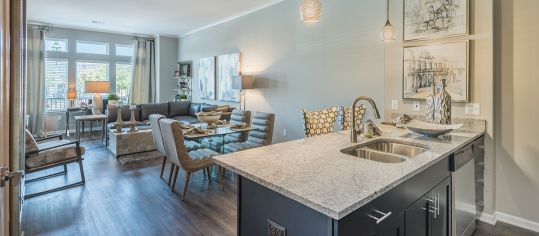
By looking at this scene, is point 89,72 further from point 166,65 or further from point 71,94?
point 166,65

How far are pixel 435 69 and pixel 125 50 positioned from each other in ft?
27.1

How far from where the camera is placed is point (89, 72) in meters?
7.95

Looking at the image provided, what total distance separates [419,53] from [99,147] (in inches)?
237

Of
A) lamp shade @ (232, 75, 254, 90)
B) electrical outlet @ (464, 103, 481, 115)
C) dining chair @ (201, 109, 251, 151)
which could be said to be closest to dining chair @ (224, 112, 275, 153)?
dining chair @ (201, 109, 251, 151)

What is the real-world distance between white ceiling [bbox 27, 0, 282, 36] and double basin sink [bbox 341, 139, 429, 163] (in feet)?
12.7

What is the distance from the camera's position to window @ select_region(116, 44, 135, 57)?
8344 millimetres

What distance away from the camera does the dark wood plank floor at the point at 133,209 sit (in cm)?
258

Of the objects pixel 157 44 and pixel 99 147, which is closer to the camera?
pixel 99 147

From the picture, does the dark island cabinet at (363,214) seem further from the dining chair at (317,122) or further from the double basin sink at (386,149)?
the dining chair at (317,122)

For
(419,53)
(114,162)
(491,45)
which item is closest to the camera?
(491,45)

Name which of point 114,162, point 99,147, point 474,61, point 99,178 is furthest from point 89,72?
point 474,61

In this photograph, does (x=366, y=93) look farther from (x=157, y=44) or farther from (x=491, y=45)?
(x=157, y=44)

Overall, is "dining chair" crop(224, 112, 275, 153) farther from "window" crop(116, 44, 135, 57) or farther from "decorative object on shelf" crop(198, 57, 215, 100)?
"window" crop(116, 44, 135, 57)

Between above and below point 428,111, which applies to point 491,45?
above
